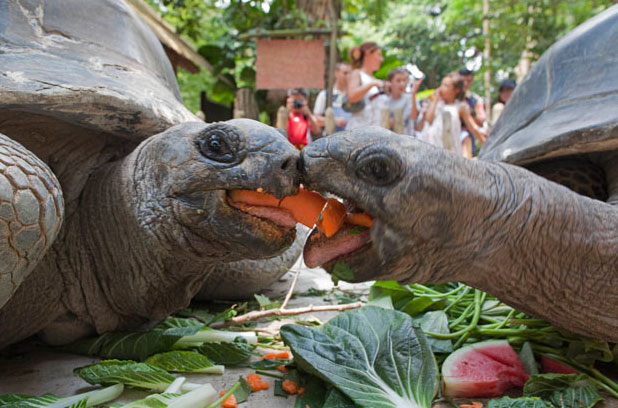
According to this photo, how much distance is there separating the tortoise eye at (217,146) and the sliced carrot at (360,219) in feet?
1.55

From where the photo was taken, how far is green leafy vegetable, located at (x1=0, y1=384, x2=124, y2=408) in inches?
56.8

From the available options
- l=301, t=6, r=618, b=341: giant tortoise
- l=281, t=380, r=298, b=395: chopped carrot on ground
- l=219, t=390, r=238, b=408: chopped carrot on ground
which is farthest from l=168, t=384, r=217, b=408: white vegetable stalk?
l=301, t=6, r=618, b=341: giant tortoise

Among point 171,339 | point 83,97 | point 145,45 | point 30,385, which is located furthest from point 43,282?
point 145,45

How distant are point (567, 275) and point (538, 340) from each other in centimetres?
52

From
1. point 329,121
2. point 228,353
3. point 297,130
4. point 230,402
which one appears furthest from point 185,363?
point 329,121

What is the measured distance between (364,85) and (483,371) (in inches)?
204

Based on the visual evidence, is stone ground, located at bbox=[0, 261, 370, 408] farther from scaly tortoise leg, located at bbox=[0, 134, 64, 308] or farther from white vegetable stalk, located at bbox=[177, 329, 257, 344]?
scaly tortoise leg, located at bbox=[0, 134, 64, 308]

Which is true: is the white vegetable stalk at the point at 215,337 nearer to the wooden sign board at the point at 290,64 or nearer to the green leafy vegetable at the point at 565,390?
the green leafy vegetable at the point at 565,390

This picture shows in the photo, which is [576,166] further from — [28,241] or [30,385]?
[30,385]

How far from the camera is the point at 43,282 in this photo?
6.34 ft

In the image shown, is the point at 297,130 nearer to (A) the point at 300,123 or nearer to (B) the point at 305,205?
(A) the point at 300,123

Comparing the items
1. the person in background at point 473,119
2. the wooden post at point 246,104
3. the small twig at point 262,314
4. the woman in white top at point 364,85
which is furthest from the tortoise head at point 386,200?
the wooden post at point 246,104

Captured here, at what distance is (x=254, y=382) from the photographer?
1761 millimetres

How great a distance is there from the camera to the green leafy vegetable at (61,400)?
144cm
